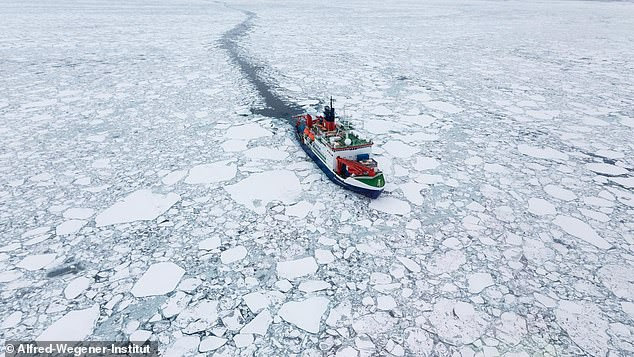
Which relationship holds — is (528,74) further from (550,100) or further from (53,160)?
(53,160)

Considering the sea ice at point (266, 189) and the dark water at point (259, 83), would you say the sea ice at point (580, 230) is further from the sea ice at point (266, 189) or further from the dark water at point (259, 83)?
the dark water at point (259, 83)

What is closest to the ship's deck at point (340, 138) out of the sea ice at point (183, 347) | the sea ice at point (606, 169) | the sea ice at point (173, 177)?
the sea ice at point (173, 177)

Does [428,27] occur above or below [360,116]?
above

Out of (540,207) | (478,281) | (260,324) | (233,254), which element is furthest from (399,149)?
(260,324)

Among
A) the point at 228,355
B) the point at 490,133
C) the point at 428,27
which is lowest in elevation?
the point at 228,355

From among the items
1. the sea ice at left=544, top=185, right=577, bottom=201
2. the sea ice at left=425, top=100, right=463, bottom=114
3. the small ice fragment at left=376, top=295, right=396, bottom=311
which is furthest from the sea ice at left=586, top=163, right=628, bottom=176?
the small ice fragment at left=376, top=295, right=396, bottom=311

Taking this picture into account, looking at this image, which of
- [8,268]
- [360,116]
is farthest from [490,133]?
[8,268]

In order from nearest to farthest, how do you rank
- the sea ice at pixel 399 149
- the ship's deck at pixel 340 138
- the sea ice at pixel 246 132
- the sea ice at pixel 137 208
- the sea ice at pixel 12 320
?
the sea ice at pixel 12 320 → the sea ice at pixel 137 208 → the ship's deck at pixel 340 138 → the sea ice at pixel 399 149 → the sea ice at pixel 246 132
